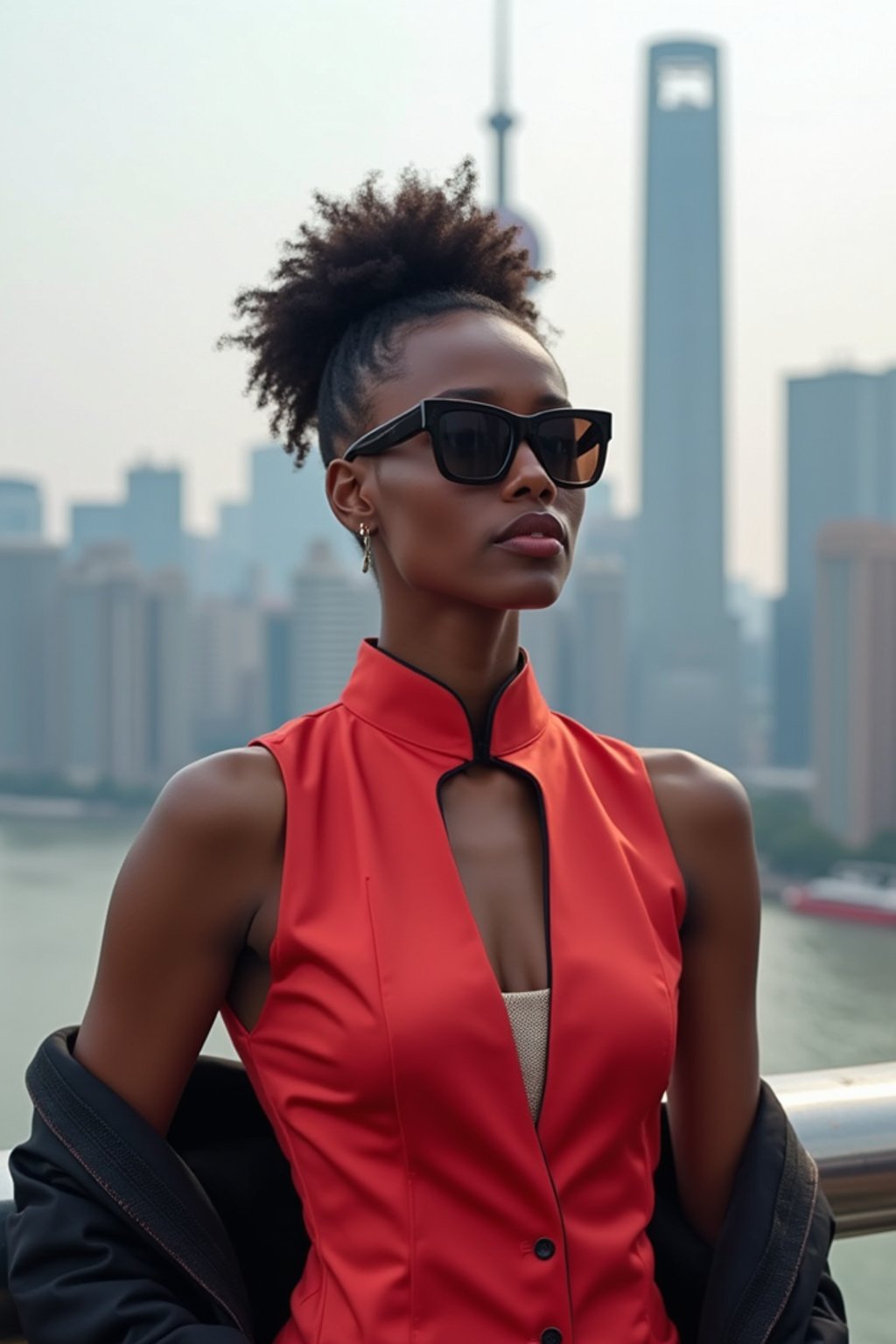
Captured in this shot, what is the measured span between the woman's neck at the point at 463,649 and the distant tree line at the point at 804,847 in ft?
78.4

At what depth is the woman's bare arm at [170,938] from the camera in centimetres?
95

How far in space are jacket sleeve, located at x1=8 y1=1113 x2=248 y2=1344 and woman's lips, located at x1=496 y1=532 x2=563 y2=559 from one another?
0.43 meters

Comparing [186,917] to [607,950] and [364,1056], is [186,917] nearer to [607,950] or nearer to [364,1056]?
[364,1056]

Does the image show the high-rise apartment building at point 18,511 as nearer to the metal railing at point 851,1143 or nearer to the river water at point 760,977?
the river water at point 760,977

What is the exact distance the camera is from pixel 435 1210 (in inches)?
36.6

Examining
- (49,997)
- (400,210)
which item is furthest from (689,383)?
(400,210)

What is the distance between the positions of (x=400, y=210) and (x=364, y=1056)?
58 centimetres

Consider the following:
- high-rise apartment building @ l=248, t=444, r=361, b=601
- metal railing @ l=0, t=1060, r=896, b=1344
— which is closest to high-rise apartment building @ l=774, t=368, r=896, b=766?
high-rise apartment building @ l=248, t=444, r=361, b=601

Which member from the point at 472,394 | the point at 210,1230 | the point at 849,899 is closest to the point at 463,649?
the point at 472,394

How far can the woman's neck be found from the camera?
1.05m

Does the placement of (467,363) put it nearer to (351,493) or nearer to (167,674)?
(351,493)

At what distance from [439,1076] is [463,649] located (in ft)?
0.90

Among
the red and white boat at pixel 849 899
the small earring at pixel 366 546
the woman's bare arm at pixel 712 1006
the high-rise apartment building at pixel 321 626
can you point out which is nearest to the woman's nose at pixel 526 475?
the small earring at pixel 366 546

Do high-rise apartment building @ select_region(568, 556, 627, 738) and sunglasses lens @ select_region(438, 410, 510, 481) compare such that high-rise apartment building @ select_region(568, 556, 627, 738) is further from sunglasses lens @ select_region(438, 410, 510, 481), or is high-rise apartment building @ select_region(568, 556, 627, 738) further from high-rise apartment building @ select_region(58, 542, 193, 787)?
sunglasses lens @ select_region(438, 410, 510, 481)
